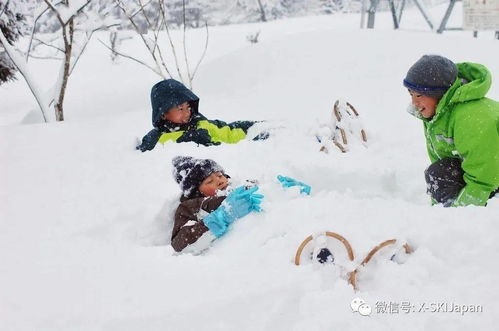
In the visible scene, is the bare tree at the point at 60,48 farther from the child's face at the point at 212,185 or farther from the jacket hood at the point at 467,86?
the jacket hood at the point at 467,86

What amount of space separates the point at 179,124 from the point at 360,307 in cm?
251

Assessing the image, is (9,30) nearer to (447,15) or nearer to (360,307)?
(360,307)

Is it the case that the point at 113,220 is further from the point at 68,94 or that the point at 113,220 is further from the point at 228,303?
the point at 68,94

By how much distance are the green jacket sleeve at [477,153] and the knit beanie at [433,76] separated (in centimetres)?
17

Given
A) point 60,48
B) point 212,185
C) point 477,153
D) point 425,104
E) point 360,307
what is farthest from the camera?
point 60,48

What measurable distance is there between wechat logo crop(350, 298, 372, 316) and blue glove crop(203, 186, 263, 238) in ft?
2.53

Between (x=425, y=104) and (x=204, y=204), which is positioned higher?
(x=425, y=104)

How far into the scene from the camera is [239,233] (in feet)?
6.54

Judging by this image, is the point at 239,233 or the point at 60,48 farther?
the point at 60,48

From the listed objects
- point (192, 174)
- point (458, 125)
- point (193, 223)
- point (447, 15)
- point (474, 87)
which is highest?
point (474, 87)

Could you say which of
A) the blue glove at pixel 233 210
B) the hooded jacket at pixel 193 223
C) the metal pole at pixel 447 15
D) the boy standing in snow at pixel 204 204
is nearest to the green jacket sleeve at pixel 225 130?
the boy standing in snow at pixel 204 204

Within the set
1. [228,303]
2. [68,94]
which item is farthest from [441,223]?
[68,94]

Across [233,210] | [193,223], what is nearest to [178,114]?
[193,223]

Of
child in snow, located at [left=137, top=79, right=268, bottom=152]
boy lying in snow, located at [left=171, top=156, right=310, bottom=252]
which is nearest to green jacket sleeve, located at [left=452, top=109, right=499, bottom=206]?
boy lying in snow, located at [left=171, top=156, right=310, bottom=252]
